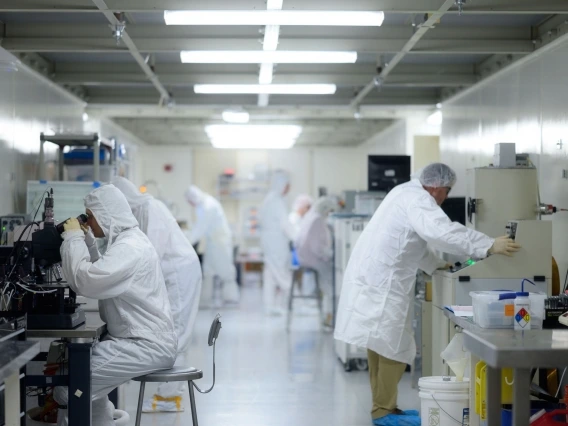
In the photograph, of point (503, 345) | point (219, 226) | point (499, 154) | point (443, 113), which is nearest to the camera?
point (503, 345)

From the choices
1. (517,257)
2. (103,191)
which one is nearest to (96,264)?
(103,191)

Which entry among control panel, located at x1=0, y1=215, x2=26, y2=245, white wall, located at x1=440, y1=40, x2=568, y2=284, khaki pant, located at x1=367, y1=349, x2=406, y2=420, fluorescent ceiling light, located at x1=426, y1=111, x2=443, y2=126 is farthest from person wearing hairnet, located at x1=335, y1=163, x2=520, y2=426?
fluorescent ceiling light, located at x1=426, y1=111, x2=443, y2=126

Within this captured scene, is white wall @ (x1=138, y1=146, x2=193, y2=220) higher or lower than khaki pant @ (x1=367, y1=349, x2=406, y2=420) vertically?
higher

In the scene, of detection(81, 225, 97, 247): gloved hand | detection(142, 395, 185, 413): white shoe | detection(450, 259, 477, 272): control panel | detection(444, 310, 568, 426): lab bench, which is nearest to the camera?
detection(444, 310, 568, 426): lab bench

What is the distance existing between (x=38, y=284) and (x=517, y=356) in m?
1.86

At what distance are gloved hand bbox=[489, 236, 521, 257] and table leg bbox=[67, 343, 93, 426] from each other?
203 cm

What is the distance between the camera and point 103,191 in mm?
3336

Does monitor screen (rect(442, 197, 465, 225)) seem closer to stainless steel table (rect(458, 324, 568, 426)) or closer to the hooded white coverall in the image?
the hooded white coverall

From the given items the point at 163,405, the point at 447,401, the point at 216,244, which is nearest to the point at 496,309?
the point at 447,401

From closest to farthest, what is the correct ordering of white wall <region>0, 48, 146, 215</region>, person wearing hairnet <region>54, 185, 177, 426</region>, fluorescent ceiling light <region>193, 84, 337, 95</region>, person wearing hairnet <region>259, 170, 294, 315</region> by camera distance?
person wearing hairnet <region>54, 185, 177, 426</region> → white wall <region>0, 48, 146, 215</region> → fluorescent ceiling light <region>193, 84, 337, 95</region> → person wearing hairnet <region>259, 170, 294, 315</region>

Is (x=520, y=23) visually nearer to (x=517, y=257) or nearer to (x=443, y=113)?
(x=517, y=257)

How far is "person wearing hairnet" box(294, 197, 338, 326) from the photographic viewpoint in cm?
745

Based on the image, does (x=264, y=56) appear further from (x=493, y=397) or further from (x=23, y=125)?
(x=493, y=397)

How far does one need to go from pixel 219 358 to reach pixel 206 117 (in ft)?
15.5
